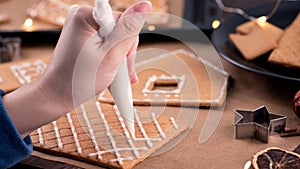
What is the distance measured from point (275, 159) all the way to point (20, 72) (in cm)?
69

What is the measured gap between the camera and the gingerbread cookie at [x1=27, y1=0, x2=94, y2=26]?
1656 mm

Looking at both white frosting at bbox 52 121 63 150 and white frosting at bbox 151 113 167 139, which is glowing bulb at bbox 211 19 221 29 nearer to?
white frosting at bbox 151 113 167 139

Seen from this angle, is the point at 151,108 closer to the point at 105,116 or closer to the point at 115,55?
the point at 105,116

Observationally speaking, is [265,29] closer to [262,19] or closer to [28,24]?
[262,19]

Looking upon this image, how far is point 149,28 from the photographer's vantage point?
62.5 inches

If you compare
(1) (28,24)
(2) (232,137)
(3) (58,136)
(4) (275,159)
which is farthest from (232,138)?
(1) (28,24)

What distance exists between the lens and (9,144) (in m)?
0.93

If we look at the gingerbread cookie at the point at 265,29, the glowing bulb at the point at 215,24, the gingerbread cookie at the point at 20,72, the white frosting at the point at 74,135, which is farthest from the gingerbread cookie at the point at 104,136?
the glowing bulb at the point at 215,24

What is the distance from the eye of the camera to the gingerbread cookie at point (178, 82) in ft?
3.95

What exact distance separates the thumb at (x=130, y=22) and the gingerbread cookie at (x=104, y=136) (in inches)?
9.0

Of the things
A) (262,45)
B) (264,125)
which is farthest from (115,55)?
(262,45)

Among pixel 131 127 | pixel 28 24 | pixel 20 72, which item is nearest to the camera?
pixel 131 127

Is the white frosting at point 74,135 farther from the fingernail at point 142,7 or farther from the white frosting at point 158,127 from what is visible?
the fingernail at point 142,7

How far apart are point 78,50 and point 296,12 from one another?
80cm
